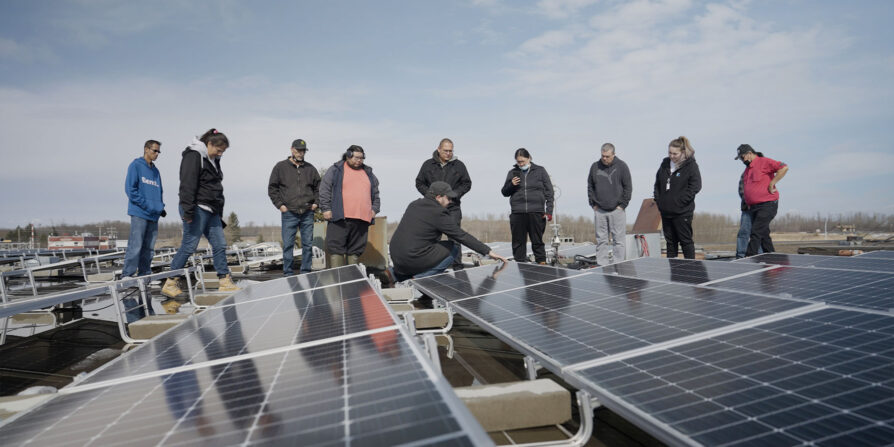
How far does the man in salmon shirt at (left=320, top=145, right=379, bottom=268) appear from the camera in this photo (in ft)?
21.3

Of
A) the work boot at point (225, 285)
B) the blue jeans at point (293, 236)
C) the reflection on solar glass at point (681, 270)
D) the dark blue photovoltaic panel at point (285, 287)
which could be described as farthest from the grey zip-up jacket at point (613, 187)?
the work boot at point (225, 285)

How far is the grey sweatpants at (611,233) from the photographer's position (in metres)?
7.45

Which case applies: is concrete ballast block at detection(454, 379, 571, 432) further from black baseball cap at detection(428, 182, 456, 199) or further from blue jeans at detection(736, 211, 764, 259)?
blue jeans at detection(736, 211, 764, 259)

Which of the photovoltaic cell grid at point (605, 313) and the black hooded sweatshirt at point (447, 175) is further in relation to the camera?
the black hooded sweatshirt at point (447, 175)

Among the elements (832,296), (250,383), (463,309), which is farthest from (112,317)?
(832,296)

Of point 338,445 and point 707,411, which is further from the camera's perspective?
point 707,411

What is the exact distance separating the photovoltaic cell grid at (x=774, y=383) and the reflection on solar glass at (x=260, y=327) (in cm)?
106

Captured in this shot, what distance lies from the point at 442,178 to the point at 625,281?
432 cm

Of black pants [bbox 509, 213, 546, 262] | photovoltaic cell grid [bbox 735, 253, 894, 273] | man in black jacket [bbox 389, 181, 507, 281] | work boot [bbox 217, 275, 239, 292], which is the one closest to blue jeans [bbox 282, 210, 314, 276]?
work boot [bbox 217, 275, 239, 292]

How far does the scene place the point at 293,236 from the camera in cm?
692

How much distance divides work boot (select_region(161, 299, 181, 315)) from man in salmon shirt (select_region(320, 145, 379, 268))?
2.08 metres

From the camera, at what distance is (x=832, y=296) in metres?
2.90

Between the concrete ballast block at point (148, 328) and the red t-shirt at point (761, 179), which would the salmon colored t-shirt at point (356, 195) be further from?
the red t-shirt at point (761, 179)

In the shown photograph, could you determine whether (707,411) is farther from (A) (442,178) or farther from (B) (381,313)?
(A) (442,178)
